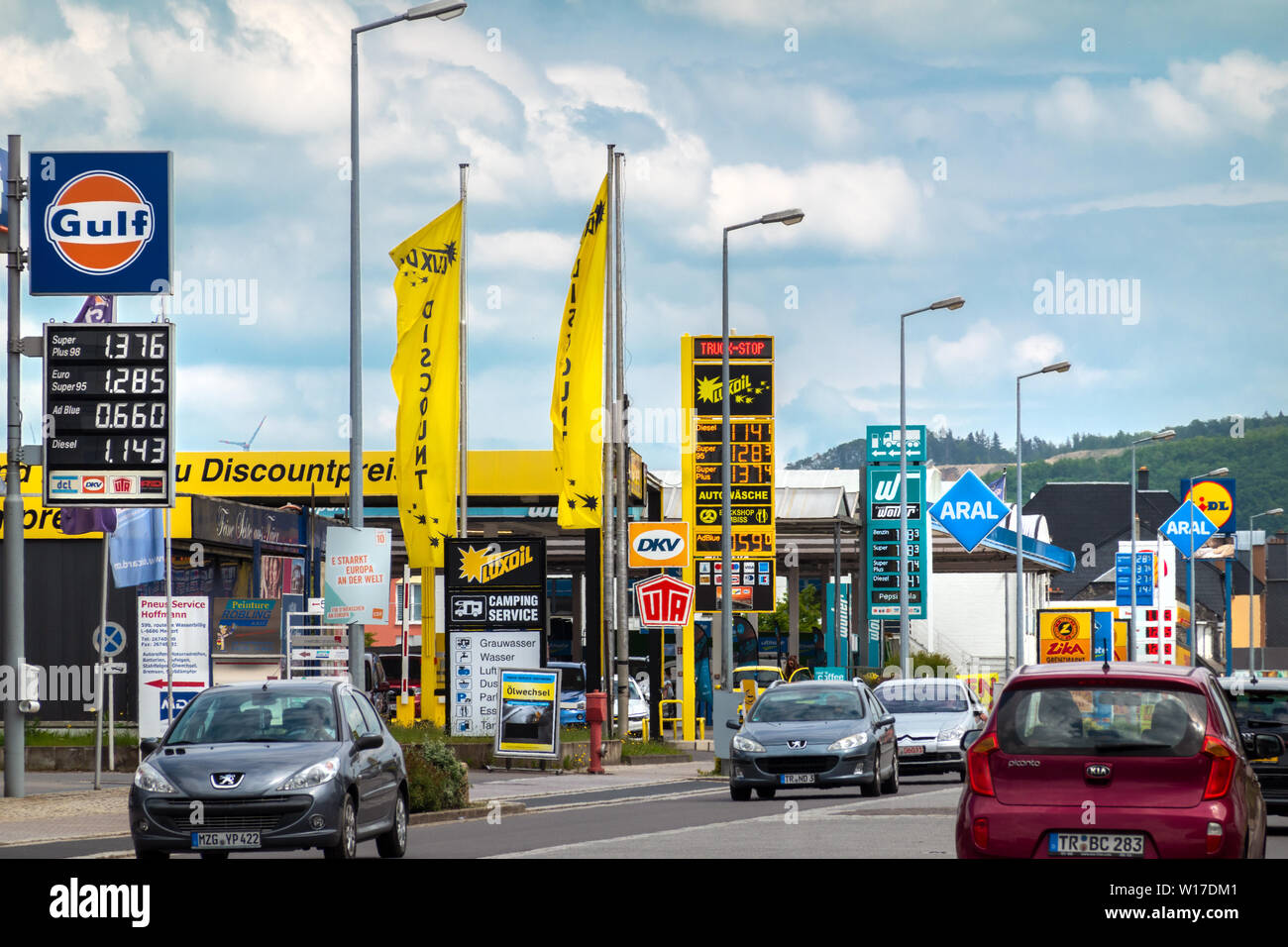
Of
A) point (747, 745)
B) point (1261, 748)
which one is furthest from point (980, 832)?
point (747, 745)

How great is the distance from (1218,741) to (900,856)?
454 cm

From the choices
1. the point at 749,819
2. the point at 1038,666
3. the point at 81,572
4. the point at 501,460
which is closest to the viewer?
the point at 1038,666

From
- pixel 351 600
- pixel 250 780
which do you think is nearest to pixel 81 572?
pixel 351 600

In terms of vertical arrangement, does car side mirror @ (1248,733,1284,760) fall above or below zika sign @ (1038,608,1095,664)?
above

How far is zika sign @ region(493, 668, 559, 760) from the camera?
32125 mm

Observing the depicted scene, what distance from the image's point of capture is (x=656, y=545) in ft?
120

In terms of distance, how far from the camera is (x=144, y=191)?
915 inches

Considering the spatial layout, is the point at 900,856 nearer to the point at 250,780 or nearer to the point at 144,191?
the point at 250,780

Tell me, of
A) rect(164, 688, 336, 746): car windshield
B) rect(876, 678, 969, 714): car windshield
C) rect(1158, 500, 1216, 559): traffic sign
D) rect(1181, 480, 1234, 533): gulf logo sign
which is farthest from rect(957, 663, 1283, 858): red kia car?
rect(1181, 480, 1234, 533): gulf logo sign

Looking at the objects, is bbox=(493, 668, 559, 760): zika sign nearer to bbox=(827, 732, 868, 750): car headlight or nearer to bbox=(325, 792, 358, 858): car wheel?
bbox=(827, 732, 868, 750): car headlight

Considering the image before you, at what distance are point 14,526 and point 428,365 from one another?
12070mm

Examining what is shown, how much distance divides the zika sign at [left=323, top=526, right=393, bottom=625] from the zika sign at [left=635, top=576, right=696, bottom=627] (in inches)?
465

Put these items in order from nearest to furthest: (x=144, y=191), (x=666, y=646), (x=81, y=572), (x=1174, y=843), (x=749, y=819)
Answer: (x=1174, y=843) < (x=749, y=819) < (x=144, y=191) < (x=81, y=572) < (x=666, y=646)

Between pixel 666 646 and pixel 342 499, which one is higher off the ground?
pixel 342 499
